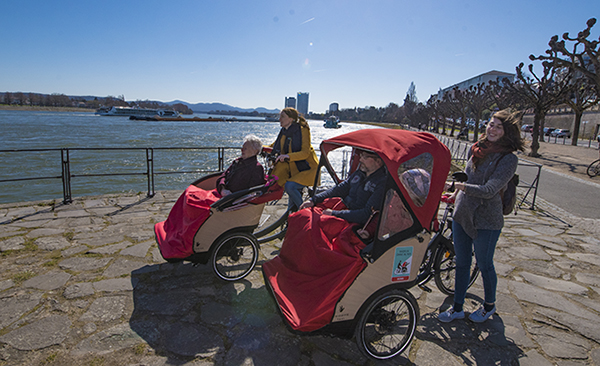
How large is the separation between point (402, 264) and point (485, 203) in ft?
3.18

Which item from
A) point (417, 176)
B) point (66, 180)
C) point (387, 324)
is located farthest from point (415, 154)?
point (66, 180)

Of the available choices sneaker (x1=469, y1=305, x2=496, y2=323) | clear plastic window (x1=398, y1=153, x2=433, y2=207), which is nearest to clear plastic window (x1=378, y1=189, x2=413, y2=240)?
clear plastic window (x1=398, y1=153, x2=433, y2=207)

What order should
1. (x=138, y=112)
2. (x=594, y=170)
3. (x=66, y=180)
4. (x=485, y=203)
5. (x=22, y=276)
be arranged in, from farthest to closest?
(x=138, y=112) < (x=594, y=170) < (x=66, y=180) < (x=22, y=276) < (x=485, y=203)

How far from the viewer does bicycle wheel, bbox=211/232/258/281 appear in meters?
3.81

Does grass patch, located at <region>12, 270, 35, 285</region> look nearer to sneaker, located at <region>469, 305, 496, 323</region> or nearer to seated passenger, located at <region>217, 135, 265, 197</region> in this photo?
seated passenger, located at <region>217, 135, 265, 197</region>

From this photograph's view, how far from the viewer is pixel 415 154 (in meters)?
2.67

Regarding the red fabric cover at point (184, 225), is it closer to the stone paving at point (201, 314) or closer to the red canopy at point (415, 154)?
the stone paving at point (201, 314)

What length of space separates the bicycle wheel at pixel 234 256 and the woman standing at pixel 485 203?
2.15 metres

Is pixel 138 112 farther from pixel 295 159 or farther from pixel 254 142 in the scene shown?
pixel 254 142

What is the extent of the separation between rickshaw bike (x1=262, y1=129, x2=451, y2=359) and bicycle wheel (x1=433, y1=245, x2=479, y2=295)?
2.74 feet

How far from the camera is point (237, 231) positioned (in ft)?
12.7

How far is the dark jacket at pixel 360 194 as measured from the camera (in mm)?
2871

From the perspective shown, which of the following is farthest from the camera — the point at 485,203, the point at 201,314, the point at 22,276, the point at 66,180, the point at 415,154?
the point at 66,180

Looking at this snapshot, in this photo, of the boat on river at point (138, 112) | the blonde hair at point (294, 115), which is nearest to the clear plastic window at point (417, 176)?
the blonde hair at point (294, 115)
